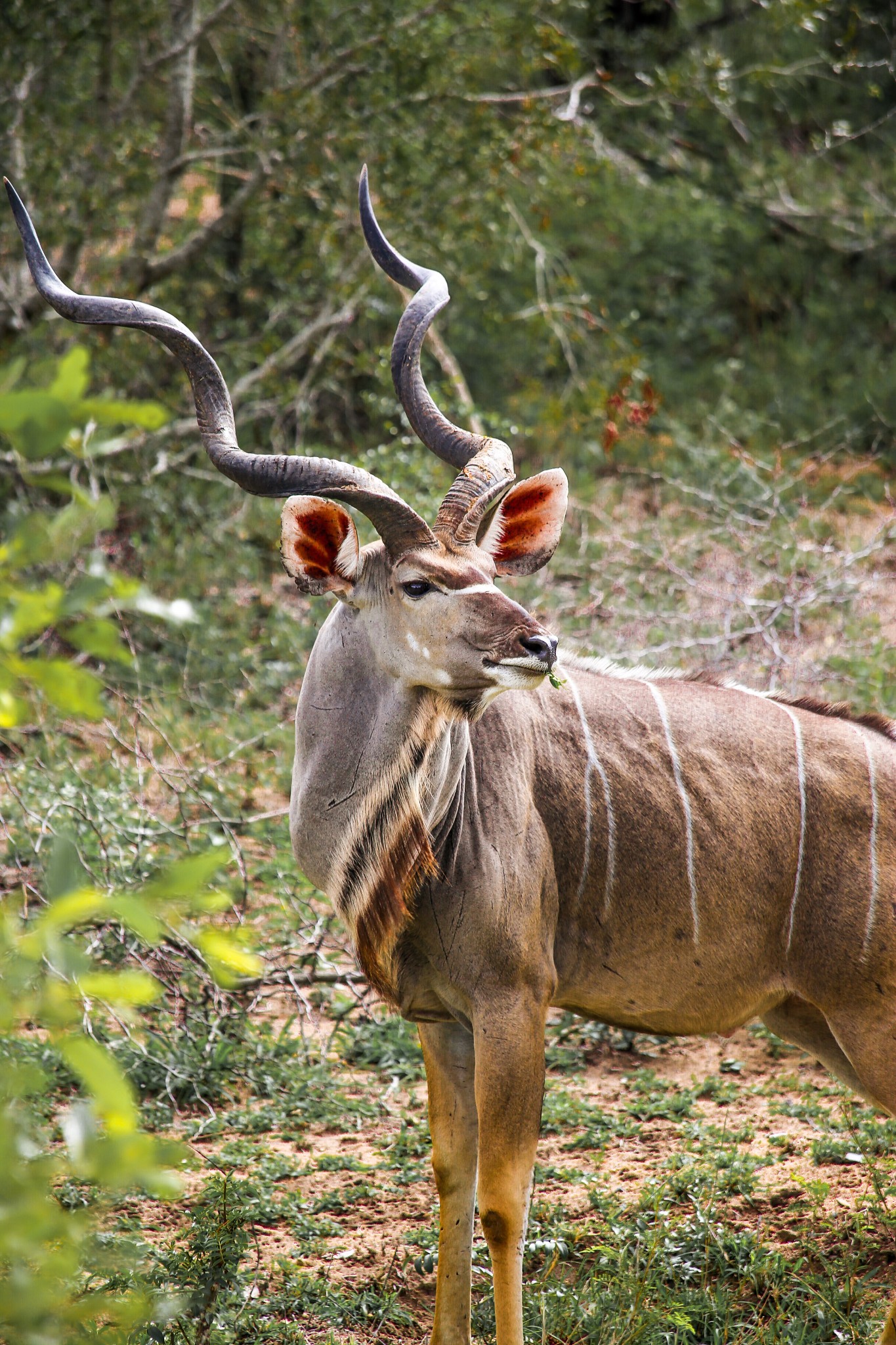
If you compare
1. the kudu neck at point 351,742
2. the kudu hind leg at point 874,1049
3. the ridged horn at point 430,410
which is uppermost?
the ridged horn at point 430,410

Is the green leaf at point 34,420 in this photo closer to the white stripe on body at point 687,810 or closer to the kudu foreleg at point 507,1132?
the kudu foreleg at point 507,1132

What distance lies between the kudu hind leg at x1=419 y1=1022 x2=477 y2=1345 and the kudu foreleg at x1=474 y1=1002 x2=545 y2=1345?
0.65ft

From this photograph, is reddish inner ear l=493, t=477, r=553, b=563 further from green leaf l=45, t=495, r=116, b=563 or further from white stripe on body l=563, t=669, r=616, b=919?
green leaf l=45, t=495, r=116, b=563

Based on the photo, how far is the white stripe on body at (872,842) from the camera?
2.61m

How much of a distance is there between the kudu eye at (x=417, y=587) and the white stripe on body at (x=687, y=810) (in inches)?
27.3

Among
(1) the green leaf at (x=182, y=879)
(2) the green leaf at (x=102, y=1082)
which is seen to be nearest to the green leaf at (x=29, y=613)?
(1) the green leaf at (x=182, y=879)

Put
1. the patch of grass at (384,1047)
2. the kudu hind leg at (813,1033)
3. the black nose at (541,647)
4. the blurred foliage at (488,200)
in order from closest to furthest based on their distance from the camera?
the black nose at (541,647)
the kudu hind leg at (813,1033)
the patch of grass at (384,1047)
the blurred foliage at (488,200)

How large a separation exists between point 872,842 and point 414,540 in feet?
3.76

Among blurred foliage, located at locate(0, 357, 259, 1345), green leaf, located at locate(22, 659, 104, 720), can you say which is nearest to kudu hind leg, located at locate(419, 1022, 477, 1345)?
blurred foliage, located at locate(0, 357, 259, 1345)

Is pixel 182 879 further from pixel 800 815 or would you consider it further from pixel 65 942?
pixel 800 815

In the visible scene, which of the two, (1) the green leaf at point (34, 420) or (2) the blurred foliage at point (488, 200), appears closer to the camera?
(1) the green leaf at point (34, 420)

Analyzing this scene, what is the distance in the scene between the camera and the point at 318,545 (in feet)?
8.02

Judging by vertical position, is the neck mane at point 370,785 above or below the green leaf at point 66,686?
below

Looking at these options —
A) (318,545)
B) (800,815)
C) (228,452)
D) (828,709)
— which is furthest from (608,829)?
(228,452)
